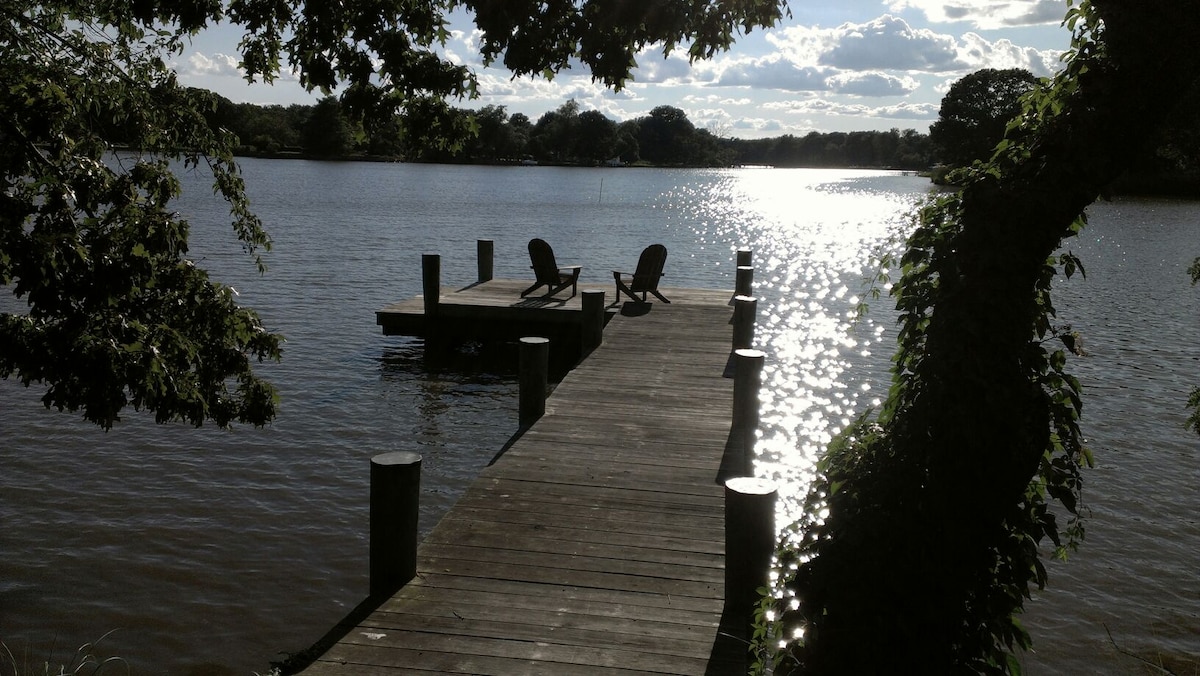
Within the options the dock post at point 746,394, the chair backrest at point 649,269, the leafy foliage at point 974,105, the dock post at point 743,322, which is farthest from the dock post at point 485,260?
the leafy foliage at point 974,105

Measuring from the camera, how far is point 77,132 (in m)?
5.67

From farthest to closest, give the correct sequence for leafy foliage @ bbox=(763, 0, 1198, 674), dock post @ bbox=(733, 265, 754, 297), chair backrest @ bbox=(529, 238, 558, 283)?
dock post @ bbox=(733, 265, 754, 297) < chair backrest @ bbox=(529, 238, 558, 283) < leafy foliage @ bbox=(763, 0, 1198, 674)

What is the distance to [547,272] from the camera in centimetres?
1773

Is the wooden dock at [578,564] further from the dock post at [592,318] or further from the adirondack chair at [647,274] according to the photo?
the adirondack chair at [647,274]

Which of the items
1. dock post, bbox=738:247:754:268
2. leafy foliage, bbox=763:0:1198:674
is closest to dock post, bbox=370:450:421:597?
leafy foliage, bbox=763:0:1198:674

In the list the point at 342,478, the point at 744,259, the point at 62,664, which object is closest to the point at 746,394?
the point at 342,478

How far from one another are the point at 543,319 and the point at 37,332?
1182cm

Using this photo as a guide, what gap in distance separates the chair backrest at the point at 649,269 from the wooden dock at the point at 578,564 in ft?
22.0

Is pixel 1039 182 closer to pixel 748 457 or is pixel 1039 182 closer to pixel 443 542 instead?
pixel 443 542

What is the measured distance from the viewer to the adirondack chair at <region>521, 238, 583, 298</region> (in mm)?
17438

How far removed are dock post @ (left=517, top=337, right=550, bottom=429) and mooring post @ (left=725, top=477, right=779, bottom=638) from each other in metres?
4.31

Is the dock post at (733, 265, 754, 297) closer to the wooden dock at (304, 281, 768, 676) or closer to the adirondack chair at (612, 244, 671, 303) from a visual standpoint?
the adirondack chair at (612, 244, 671, 303)

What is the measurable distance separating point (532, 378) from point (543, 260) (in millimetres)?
7953

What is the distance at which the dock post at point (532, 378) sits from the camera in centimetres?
966
